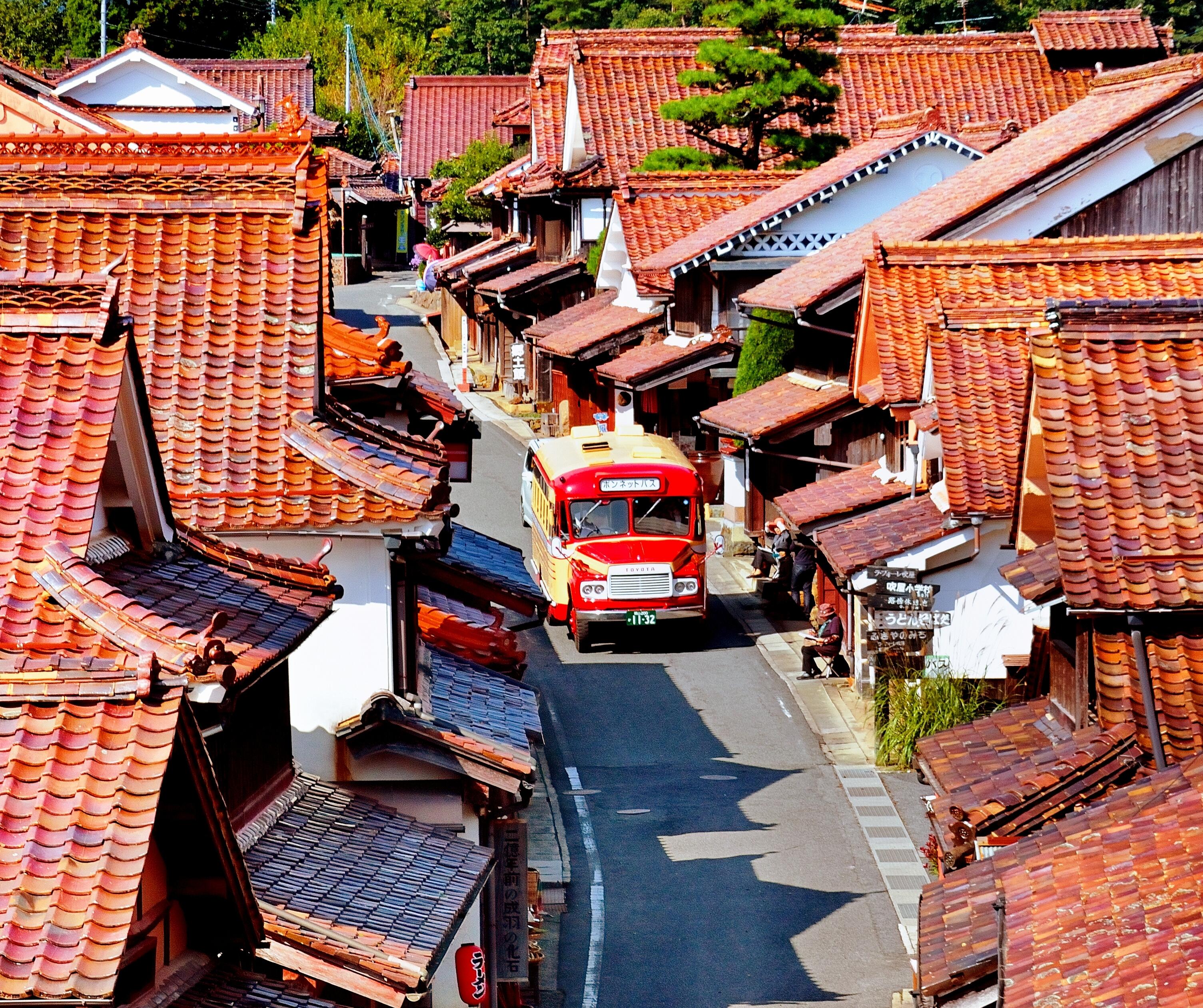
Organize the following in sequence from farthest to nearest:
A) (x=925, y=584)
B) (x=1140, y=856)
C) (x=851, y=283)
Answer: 1. (x=851, y=283)
2. (x=925, y=584)
3. (x=1140, y=856)

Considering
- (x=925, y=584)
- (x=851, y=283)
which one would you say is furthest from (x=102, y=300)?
(x=851, y=283)

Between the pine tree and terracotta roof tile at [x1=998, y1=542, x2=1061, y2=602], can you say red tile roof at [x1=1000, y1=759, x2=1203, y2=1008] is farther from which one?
the pine tree

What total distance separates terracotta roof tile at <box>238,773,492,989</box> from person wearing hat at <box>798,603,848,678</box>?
13537mm

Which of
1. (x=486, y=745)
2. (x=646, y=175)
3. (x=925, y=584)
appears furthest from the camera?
(x=646, y=175)

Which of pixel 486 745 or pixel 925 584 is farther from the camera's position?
pixel 925 584

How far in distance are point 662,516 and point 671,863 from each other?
9.31m

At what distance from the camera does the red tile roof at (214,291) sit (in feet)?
45.1

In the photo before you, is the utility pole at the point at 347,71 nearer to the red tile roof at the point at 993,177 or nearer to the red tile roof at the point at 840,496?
the red tile roof at the point at 993,177

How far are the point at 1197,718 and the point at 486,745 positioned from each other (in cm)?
621

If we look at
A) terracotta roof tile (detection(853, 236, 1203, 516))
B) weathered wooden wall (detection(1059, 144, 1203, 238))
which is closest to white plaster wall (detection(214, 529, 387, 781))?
terracotta roof tile (detection(853, 236, 1203, 516))

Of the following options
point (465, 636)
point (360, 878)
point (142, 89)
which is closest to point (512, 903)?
point (465, 636)

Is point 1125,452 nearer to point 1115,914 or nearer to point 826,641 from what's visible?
point 1115,914

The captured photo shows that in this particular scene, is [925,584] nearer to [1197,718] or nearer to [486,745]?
[486,745]

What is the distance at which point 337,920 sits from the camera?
35.7 ft
